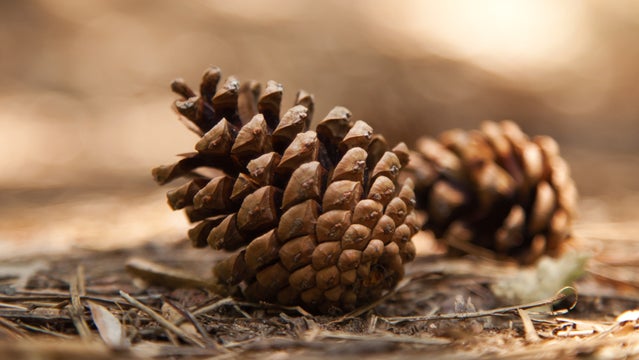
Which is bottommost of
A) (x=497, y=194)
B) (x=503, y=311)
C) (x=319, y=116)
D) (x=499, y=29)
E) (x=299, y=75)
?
(x=503, y=311)

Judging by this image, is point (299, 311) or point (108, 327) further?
point (299, 311)

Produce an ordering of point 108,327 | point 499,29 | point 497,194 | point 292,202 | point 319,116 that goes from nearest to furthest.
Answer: point 108,327 → point 292,202 → point 497,194 → point 319,116 → point 499,29

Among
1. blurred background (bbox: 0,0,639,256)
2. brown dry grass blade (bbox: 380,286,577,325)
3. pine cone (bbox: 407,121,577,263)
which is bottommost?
brown dry grass blade (bbox: 380,286,577,325)

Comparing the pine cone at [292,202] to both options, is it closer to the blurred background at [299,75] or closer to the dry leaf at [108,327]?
the dry leaf at [108,327]

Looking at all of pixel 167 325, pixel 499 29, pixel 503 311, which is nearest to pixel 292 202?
pixel 167 325

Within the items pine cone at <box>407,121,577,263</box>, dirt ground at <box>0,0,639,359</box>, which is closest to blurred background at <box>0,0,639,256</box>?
dirt ground at <box>0,0,639,359</box>

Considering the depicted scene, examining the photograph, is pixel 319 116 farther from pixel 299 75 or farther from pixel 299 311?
pixel 299 311

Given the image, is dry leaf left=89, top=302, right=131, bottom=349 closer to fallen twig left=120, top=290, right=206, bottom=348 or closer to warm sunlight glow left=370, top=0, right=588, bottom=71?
fallen twig left=120, top=290, right=206, bottom=348
